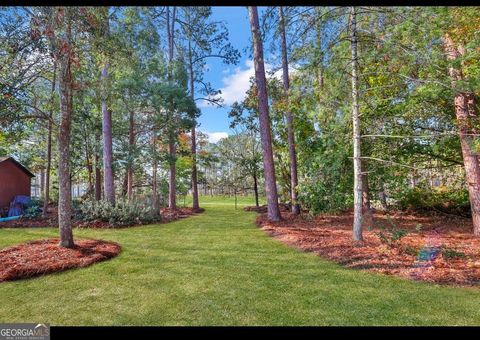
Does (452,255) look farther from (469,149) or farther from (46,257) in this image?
(46,257)

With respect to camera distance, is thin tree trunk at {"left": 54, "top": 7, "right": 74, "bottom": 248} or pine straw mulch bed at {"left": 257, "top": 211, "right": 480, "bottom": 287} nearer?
pine straw mulch bed at {"left": 257, "top": 211, "right": 480, "bottom": 287}

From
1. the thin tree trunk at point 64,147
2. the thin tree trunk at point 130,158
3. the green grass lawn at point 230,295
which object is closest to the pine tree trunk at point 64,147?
the thin tree trunk at point 64,147

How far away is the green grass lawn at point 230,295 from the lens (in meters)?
2.44

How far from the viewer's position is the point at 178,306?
268cm

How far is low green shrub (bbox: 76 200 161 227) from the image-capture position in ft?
27.0

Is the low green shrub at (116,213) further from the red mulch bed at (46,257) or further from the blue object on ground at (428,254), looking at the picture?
the blue object on ground at (428,254)

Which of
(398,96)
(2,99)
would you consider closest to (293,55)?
(398,96)

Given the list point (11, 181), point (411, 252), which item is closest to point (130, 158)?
point (11, 181)

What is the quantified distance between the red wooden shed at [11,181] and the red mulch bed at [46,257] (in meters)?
10.3

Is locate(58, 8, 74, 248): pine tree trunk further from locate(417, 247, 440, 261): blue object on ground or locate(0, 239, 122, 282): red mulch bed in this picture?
locate(417, 247, 440, 261): blue object on ground

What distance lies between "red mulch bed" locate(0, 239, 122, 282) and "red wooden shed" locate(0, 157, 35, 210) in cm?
1026

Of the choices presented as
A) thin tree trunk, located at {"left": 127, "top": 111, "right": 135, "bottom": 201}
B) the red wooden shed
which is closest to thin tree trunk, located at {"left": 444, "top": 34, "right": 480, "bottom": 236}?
thin tree trunk, located at {"left": 127, "top": 111, "right": 135, "bottom": 201}
